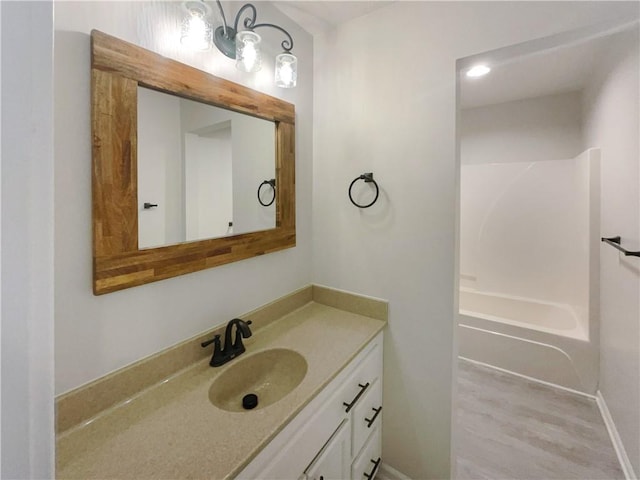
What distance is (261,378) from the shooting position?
1.22 metres

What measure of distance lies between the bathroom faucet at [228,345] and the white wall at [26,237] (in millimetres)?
844

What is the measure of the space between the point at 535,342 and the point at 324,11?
287 centimetres

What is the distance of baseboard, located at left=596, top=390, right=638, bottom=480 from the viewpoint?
151 cm

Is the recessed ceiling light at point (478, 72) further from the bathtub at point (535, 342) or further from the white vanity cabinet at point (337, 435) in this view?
the white vanity cabinet at point (337, 435)

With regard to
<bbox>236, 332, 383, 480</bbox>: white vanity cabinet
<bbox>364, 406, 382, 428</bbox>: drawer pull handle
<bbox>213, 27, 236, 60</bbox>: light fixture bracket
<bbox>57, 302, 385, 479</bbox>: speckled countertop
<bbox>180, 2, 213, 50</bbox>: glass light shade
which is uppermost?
<bbox>213, 27, 236, 60</bbox>: light fixture bracket

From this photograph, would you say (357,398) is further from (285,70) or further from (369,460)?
(285,70)

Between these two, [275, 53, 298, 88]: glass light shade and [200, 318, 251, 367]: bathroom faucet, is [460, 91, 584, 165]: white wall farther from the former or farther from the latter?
[200, 318, 251, 367]: bathroom faucet

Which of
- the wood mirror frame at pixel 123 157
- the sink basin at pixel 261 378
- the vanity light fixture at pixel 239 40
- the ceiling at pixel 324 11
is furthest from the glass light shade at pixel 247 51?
the sink basin at pixel 261 378

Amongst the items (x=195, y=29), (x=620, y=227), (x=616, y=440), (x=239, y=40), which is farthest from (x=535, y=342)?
(x=195, y=29)

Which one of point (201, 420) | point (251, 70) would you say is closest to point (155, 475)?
point (201, 420)

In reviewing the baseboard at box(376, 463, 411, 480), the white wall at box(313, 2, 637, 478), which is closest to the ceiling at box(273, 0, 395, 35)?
the white wall at box(313, 2, 637, 478)

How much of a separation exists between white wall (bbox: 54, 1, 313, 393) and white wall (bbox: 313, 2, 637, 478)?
2.04 feet

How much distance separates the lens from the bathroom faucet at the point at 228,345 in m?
1.10

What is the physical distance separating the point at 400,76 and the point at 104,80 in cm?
124
